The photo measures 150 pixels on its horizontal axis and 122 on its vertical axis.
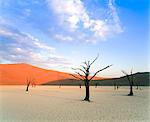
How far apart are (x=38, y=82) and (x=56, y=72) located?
25.5 m

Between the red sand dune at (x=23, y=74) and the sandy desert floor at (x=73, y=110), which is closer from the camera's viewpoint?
the sandy desert floor at (x=73, y=110)

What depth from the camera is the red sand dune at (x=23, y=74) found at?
392 ft

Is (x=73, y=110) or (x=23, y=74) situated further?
(x=23, y=74)

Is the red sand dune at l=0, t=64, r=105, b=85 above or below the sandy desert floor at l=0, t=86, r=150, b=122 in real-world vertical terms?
above

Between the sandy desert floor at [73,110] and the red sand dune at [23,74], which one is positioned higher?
the red sand dune at [23,74]

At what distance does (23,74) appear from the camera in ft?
429

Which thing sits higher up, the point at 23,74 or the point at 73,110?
the point at 23,74

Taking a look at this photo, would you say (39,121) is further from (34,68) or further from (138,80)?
(34,68)

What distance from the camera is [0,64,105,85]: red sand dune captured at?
119m

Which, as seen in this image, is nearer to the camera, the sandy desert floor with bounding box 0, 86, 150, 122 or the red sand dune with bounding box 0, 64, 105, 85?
the sandy desert floor with bounding box 0, 86, 150, 122

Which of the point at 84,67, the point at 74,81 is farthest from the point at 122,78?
the point at 84,67

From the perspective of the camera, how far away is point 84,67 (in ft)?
84.2

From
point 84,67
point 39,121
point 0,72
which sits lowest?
point 39,121

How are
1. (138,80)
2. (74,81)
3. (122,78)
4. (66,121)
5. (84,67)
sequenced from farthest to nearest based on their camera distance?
(74,81) → (122,78) → (138,80) → (84,67) → (66,121)
